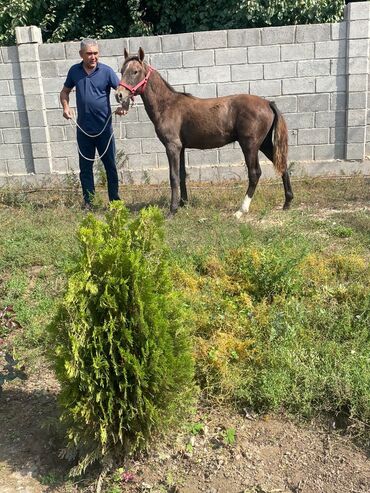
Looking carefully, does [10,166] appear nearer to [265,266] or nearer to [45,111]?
[45,111]

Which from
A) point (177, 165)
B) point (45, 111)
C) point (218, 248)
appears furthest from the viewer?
point (45, 111)

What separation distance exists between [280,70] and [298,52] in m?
0.37

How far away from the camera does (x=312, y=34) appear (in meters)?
7.95

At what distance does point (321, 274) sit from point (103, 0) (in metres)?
8.44

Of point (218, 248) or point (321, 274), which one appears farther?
point (218, 248)

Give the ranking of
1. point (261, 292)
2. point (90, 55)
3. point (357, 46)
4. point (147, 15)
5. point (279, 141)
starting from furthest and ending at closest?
point (147, 15), point (357, 46), point (279, 141), point (90, 55), point (261, 292)

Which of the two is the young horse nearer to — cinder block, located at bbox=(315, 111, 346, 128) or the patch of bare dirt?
cinder block, located at bbox=(315, 111, 346, 128)

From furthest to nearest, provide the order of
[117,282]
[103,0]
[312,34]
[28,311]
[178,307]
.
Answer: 1. [103,0]
2. [312,34]
3. [28,311]
4. [178,307]
5. [117,282]

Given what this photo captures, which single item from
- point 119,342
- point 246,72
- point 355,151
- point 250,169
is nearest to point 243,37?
point 246,72

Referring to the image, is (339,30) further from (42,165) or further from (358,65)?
(42,165)

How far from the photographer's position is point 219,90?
27.1 ft

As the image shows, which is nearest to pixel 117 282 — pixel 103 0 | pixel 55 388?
pixel 55 388

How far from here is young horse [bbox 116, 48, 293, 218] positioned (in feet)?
Answer: 20.6

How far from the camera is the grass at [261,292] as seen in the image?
3189mm
